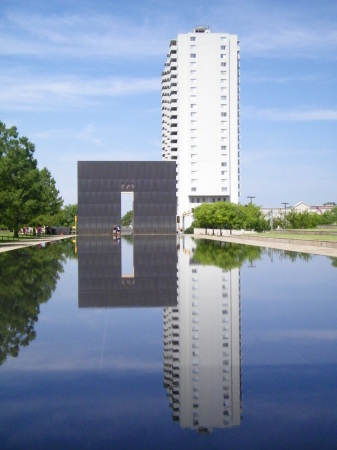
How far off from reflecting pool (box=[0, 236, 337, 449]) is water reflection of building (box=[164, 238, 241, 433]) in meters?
0.02

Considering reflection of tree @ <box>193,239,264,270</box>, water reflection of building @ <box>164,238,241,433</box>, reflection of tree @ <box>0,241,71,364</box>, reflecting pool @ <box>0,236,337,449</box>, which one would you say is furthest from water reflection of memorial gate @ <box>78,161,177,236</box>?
water reflection of building @ <box>164,238,241,433</box>

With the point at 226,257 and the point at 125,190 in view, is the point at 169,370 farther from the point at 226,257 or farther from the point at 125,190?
the point at 125,190

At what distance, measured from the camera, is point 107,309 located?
11227 millimetres

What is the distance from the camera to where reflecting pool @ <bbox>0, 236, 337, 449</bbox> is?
453cm

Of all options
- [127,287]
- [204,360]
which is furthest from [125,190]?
[204,360]

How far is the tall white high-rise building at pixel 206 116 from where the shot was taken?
99.2 meters

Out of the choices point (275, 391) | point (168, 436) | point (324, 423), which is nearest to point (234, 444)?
point (168, 436)

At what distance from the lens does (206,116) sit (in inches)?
3967

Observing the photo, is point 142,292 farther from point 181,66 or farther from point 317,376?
point 181,66

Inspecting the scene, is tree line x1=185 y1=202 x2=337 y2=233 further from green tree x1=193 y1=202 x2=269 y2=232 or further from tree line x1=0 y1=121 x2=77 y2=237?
tree line x1=0 y1=121 x2=77 y2=237

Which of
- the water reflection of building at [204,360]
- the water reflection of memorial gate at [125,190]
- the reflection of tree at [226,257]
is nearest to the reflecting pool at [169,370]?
the water reflection of building at [204,360]

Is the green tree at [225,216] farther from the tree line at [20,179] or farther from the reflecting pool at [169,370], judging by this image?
the reflecting pool at [169,370]

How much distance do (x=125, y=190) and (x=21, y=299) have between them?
220ft

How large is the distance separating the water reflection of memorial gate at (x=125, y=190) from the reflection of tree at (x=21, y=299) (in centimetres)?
5699
